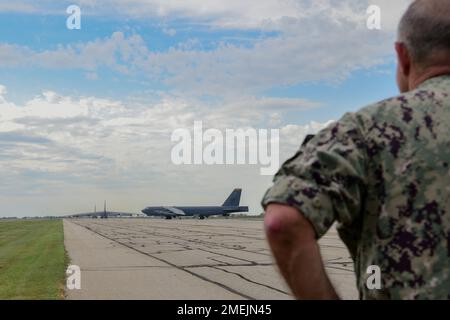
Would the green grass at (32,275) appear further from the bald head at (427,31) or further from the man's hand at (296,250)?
the bald head at (427,31)

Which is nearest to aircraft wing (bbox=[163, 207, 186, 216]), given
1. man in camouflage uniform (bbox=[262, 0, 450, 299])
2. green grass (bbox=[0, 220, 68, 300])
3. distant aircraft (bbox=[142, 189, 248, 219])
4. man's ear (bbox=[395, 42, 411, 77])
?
distant aircraft (bbox=[142, 189, 248, 219])

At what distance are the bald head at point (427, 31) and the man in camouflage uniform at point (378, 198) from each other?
18 centimetres

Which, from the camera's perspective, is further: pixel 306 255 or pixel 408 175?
pixel 408 175

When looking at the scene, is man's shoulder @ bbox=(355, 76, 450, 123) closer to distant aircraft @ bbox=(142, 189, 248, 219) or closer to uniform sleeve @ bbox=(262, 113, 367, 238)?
uniform sleeve @ bbox=(262, 113, 367, 238)

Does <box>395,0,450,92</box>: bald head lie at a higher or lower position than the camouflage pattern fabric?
higher

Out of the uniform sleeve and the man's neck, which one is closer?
the uniform sleeve

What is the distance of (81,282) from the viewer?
12.7m

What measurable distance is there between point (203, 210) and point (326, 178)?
112034mm

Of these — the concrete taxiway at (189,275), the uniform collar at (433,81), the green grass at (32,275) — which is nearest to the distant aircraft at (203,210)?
the green grass at (32,275)

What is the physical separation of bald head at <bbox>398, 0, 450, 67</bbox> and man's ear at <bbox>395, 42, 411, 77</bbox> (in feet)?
0.08

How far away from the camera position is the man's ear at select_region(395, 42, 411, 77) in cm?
232
